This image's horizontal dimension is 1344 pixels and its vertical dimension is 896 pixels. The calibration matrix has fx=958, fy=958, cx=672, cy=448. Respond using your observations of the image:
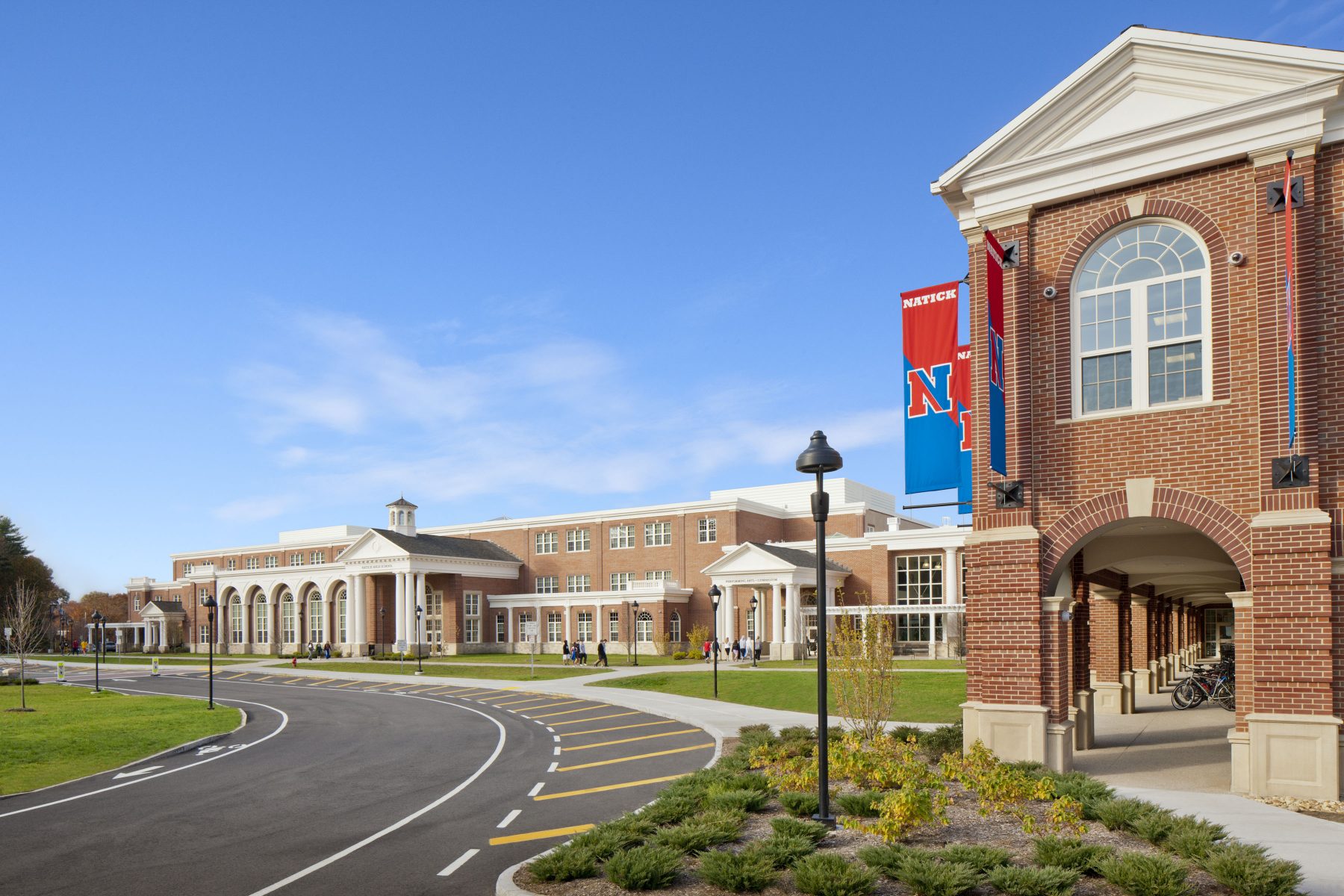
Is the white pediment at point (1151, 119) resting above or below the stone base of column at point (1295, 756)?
above

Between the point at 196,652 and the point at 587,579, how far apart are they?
40986 mm

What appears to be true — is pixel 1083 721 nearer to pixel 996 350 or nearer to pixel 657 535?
pixel 996 350

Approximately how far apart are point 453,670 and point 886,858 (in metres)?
46.5

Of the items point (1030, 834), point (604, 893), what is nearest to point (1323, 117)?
point (1030, 834)

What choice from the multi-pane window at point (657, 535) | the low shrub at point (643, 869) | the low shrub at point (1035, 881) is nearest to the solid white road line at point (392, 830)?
the low shrub at point (643, 869)

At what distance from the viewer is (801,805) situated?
36.6ft

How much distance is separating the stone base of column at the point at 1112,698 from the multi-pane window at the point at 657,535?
1722 inches

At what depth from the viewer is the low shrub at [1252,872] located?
7.91m

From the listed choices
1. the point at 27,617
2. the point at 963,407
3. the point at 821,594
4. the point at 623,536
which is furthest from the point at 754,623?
the point at 821,594

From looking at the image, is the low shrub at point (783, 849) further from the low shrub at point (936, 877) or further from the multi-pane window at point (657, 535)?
the multi-pane window at point (657, 535)

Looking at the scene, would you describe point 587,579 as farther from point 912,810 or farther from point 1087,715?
point 912,810

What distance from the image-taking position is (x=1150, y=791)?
44.3ft

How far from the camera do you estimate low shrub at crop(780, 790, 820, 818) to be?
439 inches

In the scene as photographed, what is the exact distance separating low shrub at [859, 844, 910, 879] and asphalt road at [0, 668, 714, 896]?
12.5ft
